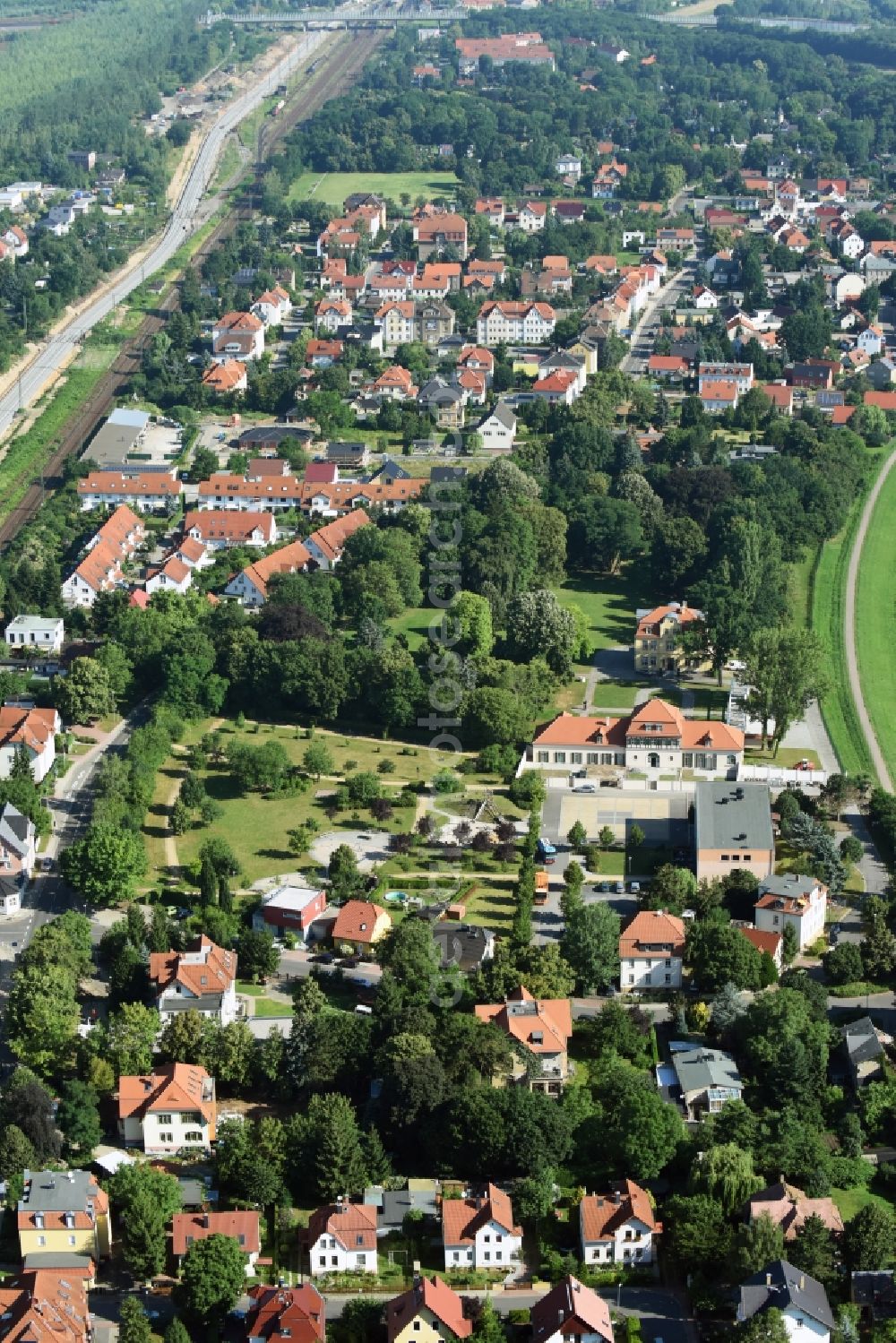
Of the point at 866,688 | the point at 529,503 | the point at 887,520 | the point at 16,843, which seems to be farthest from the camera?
the point at 887,520

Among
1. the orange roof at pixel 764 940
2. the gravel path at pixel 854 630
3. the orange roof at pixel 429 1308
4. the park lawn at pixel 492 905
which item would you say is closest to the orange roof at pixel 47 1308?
the orange roof at pixel 429 1308

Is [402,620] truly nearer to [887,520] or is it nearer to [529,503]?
[529,503]

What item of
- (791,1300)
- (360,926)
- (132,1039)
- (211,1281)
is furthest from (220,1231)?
(360,926)

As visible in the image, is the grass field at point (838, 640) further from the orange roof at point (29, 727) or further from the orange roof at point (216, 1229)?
the orange roof at point (216, 1229)

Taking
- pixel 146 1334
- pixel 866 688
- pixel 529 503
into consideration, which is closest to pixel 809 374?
pixel 529 503

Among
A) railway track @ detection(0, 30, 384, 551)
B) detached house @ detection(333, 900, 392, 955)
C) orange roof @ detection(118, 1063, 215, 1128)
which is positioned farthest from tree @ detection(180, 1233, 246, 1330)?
railway track @ detection(0, 30, 384, 551)

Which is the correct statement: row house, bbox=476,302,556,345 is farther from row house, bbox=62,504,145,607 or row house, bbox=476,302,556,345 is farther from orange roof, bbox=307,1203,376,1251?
orange roof, bbox=307,1203,376,1251

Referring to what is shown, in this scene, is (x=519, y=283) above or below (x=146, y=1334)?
below
